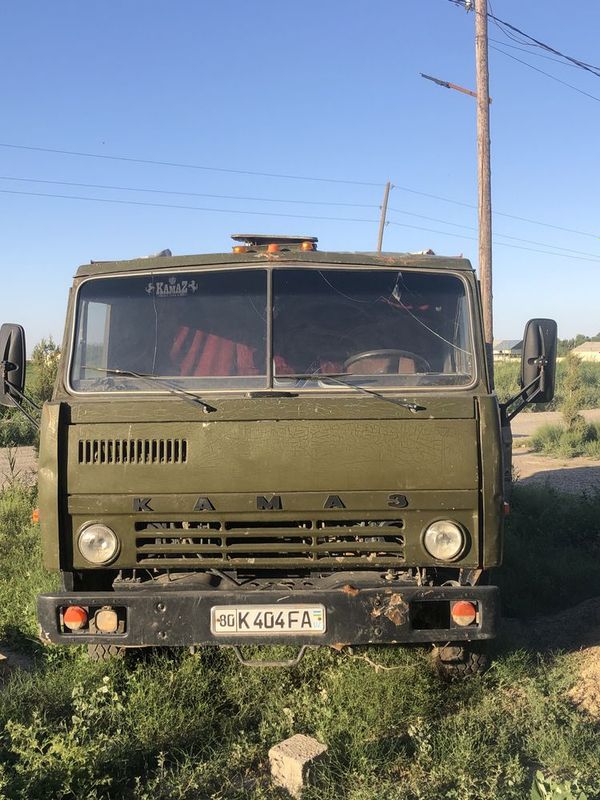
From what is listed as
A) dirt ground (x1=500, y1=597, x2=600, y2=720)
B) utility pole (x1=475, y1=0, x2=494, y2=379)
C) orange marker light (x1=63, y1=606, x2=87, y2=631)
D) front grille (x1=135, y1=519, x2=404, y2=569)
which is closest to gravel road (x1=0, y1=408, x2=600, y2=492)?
utility pole (x1=475, y1=0, x2=494, y2=379)

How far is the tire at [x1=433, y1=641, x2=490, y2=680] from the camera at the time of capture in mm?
4191

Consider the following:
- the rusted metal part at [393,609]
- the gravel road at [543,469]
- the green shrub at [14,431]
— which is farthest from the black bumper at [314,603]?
the green shrub at [14,431]

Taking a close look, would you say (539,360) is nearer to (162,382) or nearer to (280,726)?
(162,382)

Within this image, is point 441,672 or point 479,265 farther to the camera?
point 479,265

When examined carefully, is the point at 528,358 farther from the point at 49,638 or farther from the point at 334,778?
the point at 49,638

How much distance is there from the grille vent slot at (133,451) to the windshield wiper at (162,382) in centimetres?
21

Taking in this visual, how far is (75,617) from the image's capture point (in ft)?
12.0

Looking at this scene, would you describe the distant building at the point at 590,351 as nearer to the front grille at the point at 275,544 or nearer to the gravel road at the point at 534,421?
the gravel road at the point at 534,421

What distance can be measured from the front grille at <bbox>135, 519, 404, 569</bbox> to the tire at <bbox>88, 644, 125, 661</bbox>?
35.4 inches

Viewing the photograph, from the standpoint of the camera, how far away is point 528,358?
424 cm

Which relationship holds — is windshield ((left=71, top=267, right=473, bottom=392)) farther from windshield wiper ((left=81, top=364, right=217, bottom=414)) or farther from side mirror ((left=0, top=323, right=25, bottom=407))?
side mirror ((left=0, top=323, right=25, bottom=407))

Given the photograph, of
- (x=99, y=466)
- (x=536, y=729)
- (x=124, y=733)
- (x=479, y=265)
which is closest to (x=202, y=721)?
(x=124, y=733)

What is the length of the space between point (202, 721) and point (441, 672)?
1.42 m

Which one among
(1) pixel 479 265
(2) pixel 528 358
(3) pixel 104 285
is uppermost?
(1) pixel 479 265
